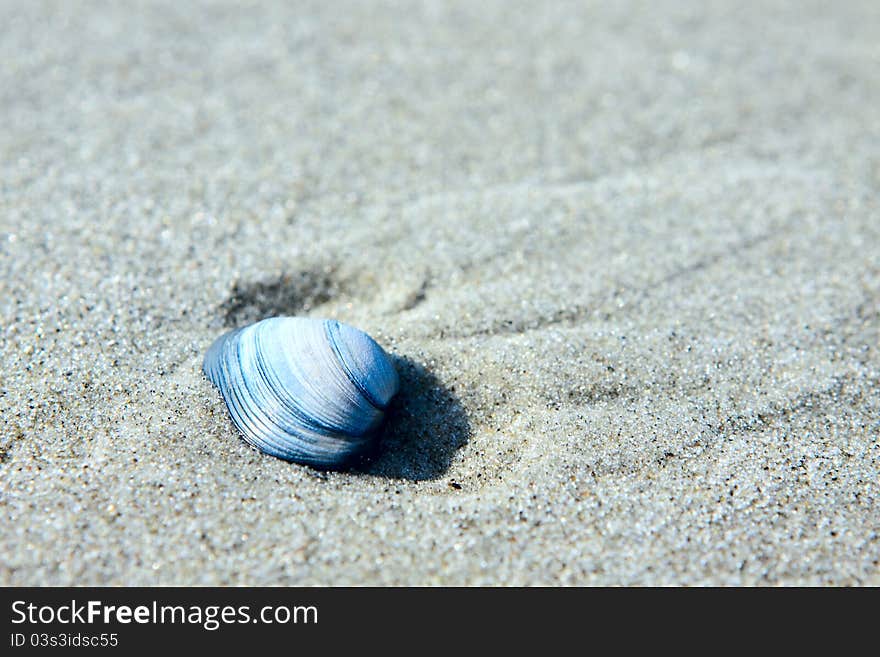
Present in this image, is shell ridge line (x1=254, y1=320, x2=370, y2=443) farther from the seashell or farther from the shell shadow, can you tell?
the shell shadow

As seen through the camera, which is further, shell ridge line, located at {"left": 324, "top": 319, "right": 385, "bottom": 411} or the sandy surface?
shell ridge line, located at {"left": 324, "top": 319, "right": 385, "bottom": 411}

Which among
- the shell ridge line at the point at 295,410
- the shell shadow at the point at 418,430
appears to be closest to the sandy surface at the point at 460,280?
the shell shadow at the point at 418,430

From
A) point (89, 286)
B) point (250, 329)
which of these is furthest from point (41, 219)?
point (250, 329)

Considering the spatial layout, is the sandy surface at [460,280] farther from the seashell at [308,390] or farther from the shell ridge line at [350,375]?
the shell ridge line at [350,375]

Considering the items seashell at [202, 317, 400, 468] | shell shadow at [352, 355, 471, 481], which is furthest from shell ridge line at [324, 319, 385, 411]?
shell shadow at [352, 355, 471, 481]

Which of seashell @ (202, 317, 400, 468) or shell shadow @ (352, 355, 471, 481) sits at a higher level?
seashell @ (202, 317, 400, 468)

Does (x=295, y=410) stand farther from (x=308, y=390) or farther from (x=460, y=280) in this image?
(x=460, y=280)

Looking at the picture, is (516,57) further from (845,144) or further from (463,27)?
(845,144)
